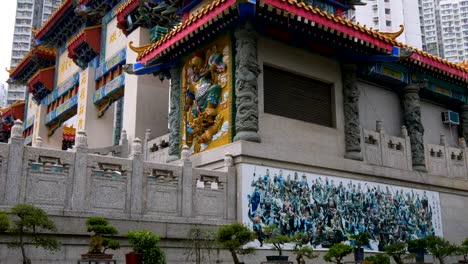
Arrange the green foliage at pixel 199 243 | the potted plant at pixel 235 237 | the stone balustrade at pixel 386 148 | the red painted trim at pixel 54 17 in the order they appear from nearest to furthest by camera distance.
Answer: the potted plant at pixel 235 237
the green foliage at pixel 199 243
the stone balustrade at pixel 386 148
the red painted trim at pixel 54 17

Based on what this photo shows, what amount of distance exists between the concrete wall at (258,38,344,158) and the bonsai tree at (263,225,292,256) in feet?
8.55

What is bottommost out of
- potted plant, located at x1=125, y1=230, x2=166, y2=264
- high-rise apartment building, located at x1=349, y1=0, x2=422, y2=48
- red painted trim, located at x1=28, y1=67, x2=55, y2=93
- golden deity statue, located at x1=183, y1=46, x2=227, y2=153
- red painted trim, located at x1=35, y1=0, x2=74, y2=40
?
potted plant, located at x1=125, y1=230, x2=166, y2=264

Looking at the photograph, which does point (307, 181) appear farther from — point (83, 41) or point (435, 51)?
point (435, 51)

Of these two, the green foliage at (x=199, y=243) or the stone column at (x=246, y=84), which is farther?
the stone column at (x=246, y=84)

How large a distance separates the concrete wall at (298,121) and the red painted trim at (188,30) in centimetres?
200

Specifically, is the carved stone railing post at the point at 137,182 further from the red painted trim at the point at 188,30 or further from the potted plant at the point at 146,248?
the red painted trim at the point at 188,30

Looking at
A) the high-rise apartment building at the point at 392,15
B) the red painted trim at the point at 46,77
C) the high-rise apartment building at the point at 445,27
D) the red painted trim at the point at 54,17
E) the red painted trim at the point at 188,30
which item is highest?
the high-rise apartment building at the point at 445,27

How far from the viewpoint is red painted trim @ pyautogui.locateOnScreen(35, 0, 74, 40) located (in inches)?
1192

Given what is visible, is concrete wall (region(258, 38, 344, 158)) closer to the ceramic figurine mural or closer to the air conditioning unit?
the ceramic figurine mural

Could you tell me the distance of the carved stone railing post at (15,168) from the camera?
36.7ft

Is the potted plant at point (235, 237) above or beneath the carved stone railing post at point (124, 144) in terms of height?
beneath

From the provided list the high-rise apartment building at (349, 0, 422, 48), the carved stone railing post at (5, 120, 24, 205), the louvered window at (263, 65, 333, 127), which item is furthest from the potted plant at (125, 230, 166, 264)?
the high-rise apartment building at (349, 0, 422, 48)

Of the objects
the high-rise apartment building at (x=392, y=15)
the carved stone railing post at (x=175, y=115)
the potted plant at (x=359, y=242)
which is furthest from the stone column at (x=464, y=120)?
the high-rise apartment building at (x=392, y=15)

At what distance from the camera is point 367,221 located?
17.4m
